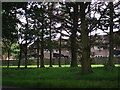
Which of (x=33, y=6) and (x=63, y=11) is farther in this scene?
(x=63, y=11)

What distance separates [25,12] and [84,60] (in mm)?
11361

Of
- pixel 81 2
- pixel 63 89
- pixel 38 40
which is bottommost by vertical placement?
pixel 63 89

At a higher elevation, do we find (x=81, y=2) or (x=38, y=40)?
(x=81, y=2)

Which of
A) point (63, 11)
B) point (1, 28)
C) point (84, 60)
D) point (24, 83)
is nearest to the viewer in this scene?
point (24, 83)

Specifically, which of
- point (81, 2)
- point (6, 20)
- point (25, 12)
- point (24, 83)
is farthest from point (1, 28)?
point (24, 83)

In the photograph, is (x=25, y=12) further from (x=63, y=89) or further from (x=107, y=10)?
(x=63, y=89)

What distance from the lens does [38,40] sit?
37.8 m

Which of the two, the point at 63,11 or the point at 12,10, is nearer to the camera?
the point at 12,10

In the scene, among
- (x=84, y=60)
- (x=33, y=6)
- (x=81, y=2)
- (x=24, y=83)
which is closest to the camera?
(x=24, y=83)

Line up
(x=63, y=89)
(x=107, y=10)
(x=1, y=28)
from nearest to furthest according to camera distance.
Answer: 1. (x=63, y=89)
2. (x=1, y=28)
3. (x=107, y=10)

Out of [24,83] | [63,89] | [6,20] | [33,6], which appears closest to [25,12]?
[33,6]

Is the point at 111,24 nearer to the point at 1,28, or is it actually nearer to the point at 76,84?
the point at 1,28

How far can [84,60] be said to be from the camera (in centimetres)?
1898

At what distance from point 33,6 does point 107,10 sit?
31.9ft
